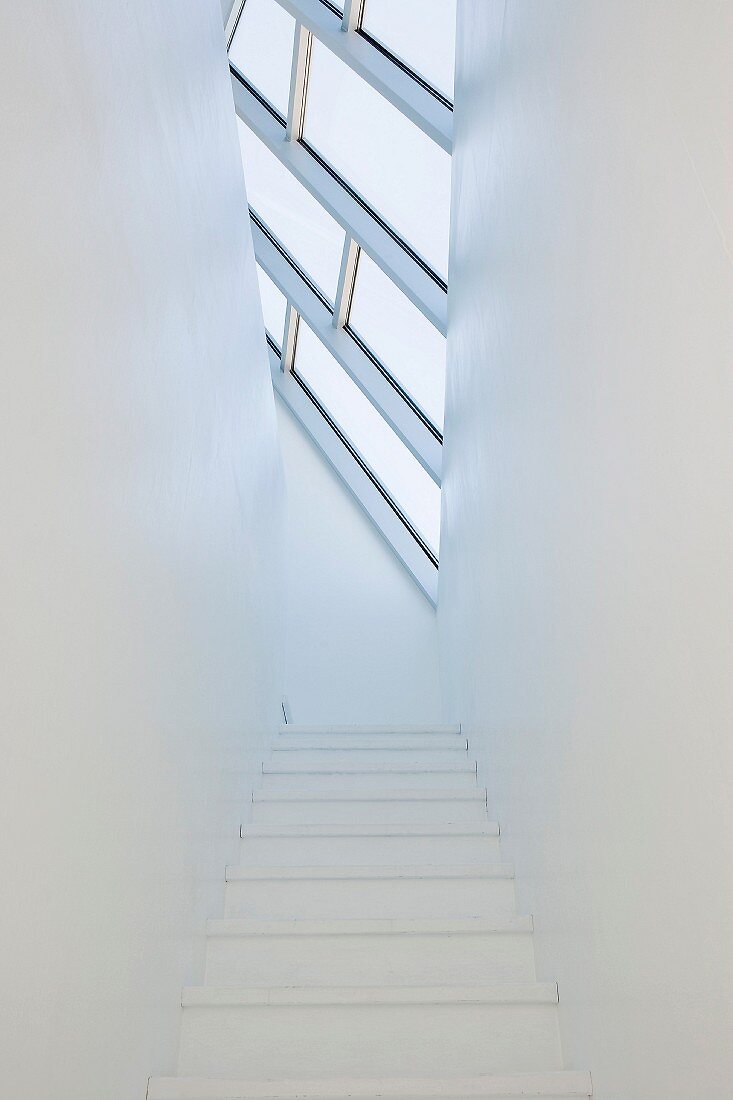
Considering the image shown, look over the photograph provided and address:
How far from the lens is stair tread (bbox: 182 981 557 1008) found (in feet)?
8.68

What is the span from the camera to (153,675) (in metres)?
2.31

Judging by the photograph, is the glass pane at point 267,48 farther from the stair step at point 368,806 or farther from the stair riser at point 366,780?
the stair step at point 368,806

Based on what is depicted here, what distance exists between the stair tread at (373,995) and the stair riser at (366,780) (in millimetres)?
1699

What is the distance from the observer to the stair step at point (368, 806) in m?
4.10

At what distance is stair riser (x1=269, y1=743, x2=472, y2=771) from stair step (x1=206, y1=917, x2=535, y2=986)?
5.29 ft

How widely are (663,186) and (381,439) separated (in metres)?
7.15

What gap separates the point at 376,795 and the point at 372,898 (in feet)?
3.03

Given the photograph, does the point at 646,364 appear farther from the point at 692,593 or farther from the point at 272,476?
the point at 272,476

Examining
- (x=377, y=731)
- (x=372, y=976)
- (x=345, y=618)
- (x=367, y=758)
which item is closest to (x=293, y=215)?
(x=345, y=618)

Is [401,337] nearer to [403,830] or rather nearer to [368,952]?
[403,830]

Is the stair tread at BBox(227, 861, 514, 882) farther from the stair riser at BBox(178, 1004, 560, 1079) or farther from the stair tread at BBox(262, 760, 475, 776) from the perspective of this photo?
the stair tread at BBox(262, 760, 475, 776)

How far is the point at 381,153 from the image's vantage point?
6676 mm

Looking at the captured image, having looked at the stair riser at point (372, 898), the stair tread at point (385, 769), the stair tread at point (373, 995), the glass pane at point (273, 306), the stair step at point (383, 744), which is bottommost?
the stair tread at point (373, 995)

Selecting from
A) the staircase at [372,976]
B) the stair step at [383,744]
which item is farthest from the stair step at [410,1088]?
the stair step at [383,744]
